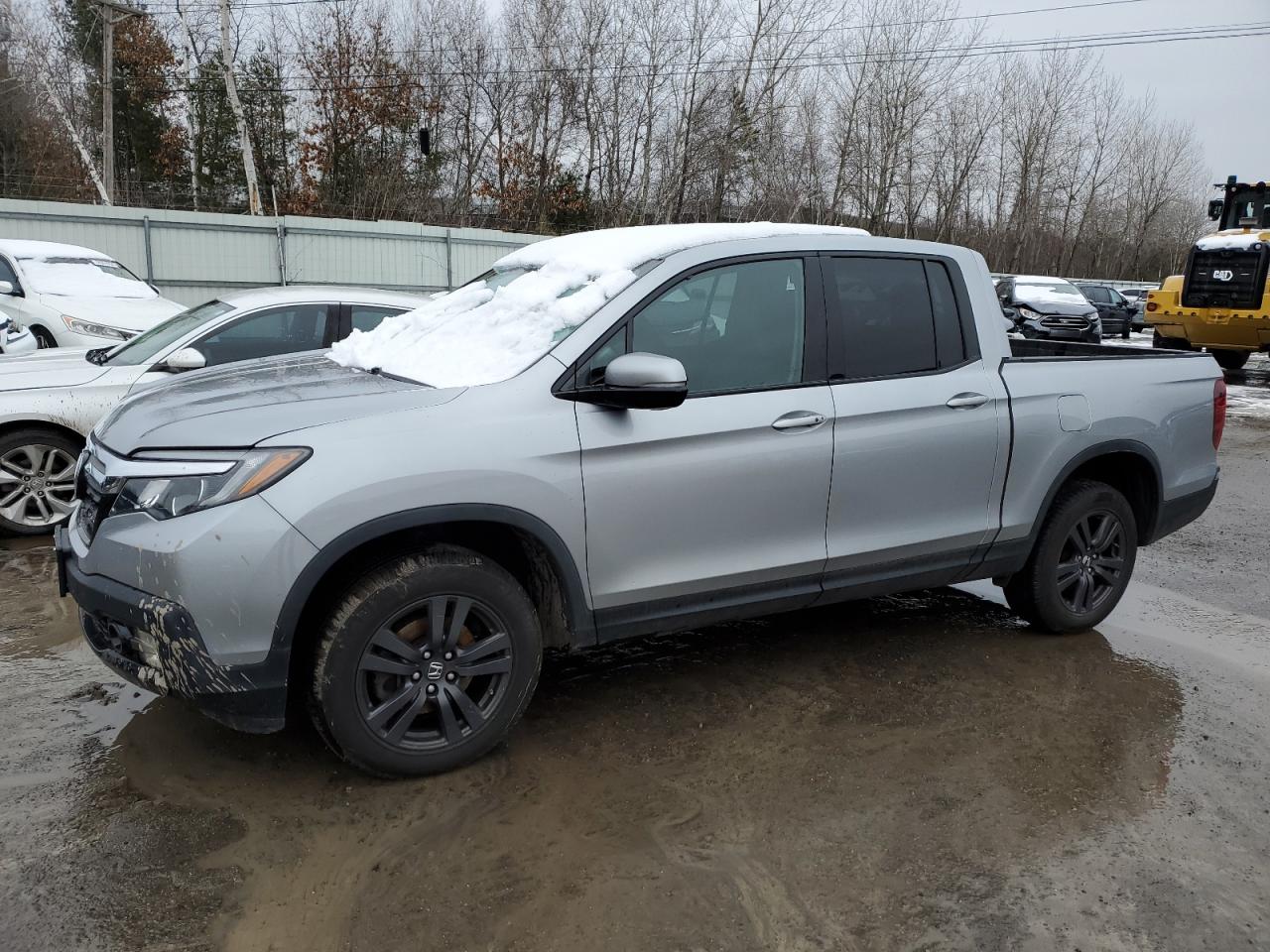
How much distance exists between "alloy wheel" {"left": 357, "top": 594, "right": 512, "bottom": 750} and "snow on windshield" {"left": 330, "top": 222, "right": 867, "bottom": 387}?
0.79 metres

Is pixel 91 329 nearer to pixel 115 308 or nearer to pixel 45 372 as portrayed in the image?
pixel 115 308

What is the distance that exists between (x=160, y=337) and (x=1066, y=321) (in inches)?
742

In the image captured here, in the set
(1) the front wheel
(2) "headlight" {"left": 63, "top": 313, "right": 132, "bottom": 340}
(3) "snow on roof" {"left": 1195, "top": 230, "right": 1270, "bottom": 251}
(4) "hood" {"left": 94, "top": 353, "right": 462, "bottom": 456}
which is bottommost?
(1) the front wheel

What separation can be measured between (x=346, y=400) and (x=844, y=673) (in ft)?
8.05

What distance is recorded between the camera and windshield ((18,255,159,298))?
10711 millimetres

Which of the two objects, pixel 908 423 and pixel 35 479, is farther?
pixel 35 479

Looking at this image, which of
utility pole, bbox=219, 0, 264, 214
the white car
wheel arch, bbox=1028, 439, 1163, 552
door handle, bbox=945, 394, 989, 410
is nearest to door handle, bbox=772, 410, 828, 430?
door handle, bbox=945, 394, 989, 410

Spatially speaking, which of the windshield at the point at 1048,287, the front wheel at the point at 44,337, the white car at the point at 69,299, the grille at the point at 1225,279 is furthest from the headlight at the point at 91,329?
the windshield at the point at 1048,287

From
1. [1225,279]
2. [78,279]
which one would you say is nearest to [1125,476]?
[78,279]

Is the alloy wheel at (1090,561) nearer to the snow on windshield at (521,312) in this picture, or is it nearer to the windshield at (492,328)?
the snow on windshield at (521,312)

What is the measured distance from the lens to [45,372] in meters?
6.05

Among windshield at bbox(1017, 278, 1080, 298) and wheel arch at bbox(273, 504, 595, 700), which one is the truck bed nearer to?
wheel arch at bbox(273, 504, 595, 700)

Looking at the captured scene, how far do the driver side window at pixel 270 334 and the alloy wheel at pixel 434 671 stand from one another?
12.3 ft

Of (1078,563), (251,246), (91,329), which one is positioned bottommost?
(1078,563)
